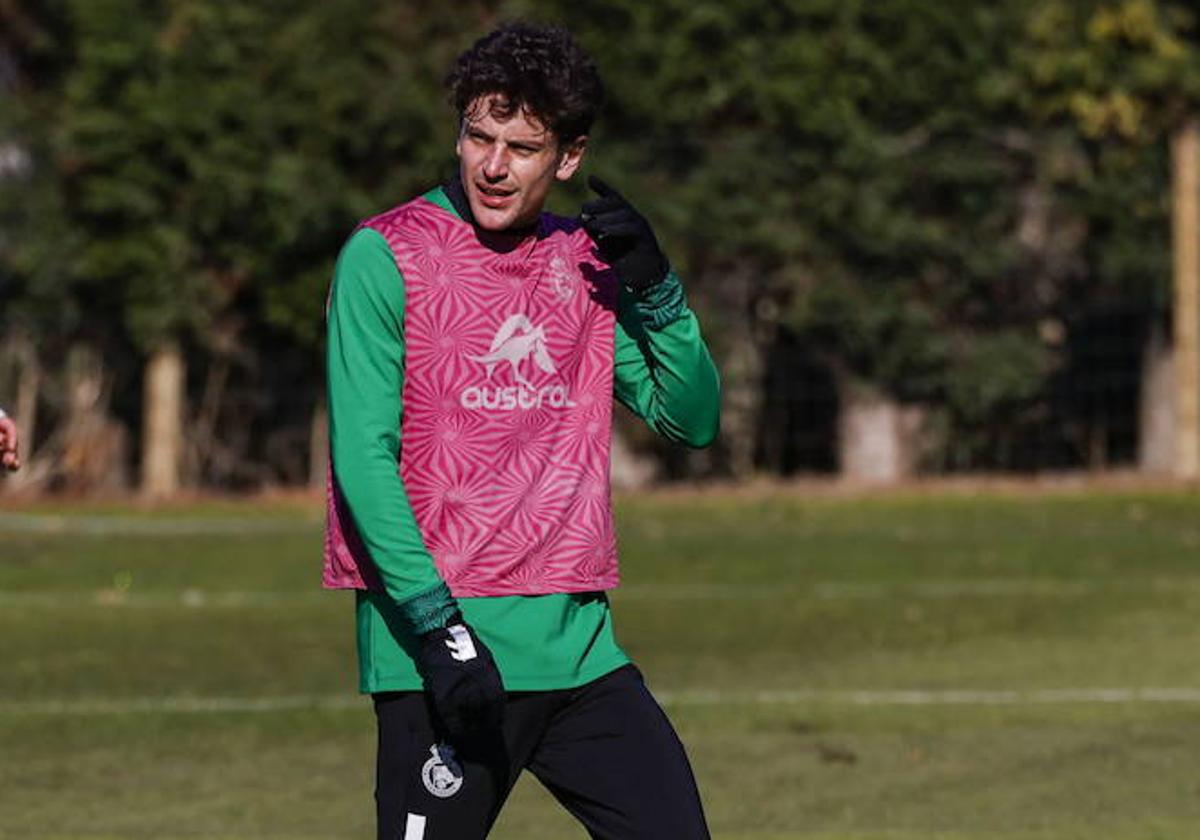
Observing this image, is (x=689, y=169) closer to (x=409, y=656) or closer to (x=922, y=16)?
(x=922, y=16)

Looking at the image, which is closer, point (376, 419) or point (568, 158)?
point (376, 419)

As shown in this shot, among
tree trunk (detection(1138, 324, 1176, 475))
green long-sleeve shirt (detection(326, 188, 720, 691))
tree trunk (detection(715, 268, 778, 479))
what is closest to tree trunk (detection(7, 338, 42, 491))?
tree trunk (detection(715, 268, 778, 479))

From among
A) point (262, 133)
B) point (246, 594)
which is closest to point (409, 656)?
point (246, 594)

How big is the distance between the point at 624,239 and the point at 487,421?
406 millimetres

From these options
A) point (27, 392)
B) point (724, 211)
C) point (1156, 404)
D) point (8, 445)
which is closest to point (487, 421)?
point (8, 445)

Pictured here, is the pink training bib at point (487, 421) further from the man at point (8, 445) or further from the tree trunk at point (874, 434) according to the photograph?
the tree trunk at point (874, 434)

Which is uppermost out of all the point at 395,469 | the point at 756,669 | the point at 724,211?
the point at 724,211

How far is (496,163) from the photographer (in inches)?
206

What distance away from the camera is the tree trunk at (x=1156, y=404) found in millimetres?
22469

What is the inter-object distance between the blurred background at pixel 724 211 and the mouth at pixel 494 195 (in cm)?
1596

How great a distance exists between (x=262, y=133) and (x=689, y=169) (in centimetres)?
320

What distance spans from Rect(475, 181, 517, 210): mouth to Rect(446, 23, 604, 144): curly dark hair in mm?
→ 132

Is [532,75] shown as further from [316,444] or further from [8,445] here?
[316,444]

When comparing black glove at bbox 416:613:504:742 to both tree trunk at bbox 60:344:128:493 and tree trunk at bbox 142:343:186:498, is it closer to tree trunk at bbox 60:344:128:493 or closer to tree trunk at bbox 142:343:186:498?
tree trunk at bbox 142:343:186:498
